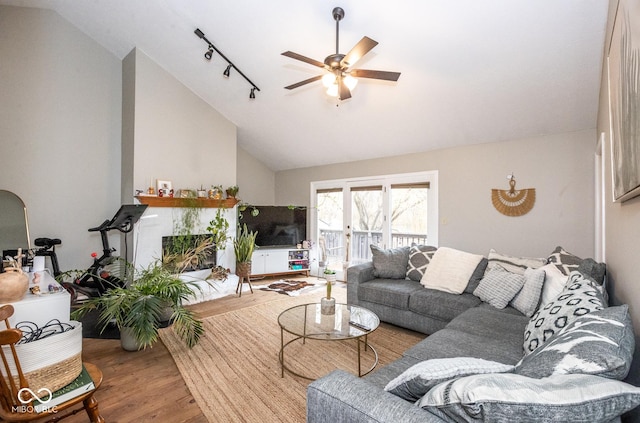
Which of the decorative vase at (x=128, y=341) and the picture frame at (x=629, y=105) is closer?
the picture frame at (x=629, y=105)

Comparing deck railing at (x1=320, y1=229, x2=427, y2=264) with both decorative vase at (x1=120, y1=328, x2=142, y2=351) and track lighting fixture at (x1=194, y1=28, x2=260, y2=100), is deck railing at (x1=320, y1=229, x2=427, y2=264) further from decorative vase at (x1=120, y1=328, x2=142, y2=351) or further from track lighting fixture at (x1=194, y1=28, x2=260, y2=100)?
decorative vase at (x1=120, y1=328, x2=142, y2=351)

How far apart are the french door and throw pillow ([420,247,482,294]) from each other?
3.96 feet

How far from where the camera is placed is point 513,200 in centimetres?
382

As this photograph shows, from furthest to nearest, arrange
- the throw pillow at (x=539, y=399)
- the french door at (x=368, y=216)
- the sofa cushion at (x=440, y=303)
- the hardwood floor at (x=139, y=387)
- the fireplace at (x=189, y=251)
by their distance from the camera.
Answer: the french door at (x=368, y=216) → the fireplace at (x=189, y=251) → the sofa cushion at (x=440, y=303) → the hardwood floor at (x=139, y=387) → the throw pillow at (x=539, y=399)

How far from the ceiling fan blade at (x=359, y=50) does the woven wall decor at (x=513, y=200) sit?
267cm

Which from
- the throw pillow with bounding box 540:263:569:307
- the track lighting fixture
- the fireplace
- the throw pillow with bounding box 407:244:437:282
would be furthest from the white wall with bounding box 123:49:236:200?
the throw pillow with bounding box 540:263:569:307

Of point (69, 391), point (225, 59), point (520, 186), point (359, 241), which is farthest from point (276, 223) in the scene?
point (69, 391)

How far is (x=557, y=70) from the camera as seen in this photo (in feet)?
9.22

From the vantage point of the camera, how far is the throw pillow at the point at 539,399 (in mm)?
747

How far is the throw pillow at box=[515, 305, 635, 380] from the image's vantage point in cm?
89

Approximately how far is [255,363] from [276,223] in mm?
3401

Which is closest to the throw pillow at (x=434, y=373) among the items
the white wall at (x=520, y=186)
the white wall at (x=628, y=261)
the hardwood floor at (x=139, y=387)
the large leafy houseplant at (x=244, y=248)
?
the white wall at (x=628, y=261)

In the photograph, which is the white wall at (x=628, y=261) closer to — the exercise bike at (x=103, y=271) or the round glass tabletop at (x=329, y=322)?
the round glass tabletop at (x=329, y=322)

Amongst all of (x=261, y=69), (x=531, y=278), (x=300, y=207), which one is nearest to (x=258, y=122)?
(x=261, y=69)
